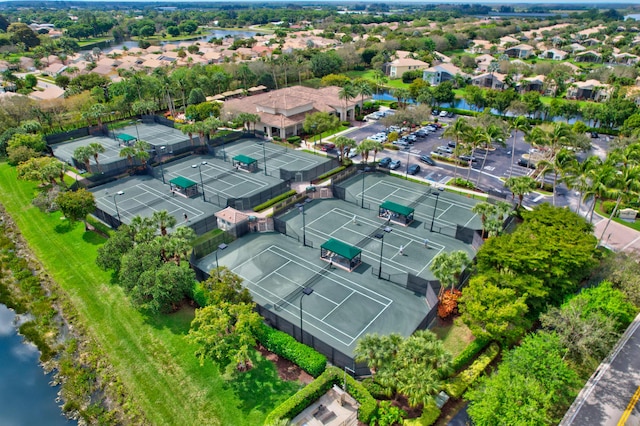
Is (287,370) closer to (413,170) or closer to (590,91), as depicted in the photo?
(413,170)

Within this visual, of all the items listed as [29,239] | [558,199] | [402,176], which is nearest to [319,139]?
[402,176]

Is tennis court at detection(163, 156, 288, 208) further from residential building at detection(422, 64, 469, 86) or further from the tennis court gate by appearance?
residential building at detection(422, 64, 469, 86)

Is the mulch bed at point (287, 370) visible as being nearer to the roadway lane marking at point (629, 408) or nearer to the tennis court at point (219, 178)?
the roadway lane marking at point (629, 408)

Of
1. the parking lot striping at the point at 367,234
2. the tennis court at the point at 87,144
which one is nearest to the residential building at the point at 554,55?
the parking lot striping at the point at 367,234

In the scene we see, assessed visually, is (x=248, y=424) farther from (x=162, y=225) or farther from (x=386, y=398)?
(x=162, y=225)

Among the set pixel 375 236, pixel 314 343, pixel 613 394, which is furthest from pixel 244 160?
pixel 613 394

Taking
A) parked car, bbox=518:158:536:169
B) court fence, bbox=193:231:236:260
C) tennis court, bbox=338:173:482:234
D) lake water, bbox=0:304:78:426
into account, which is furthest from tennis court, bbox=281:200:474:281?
parked car, bbox=518:158:536:169

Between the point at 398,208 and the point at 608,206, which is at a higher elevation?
the point at 398,208
